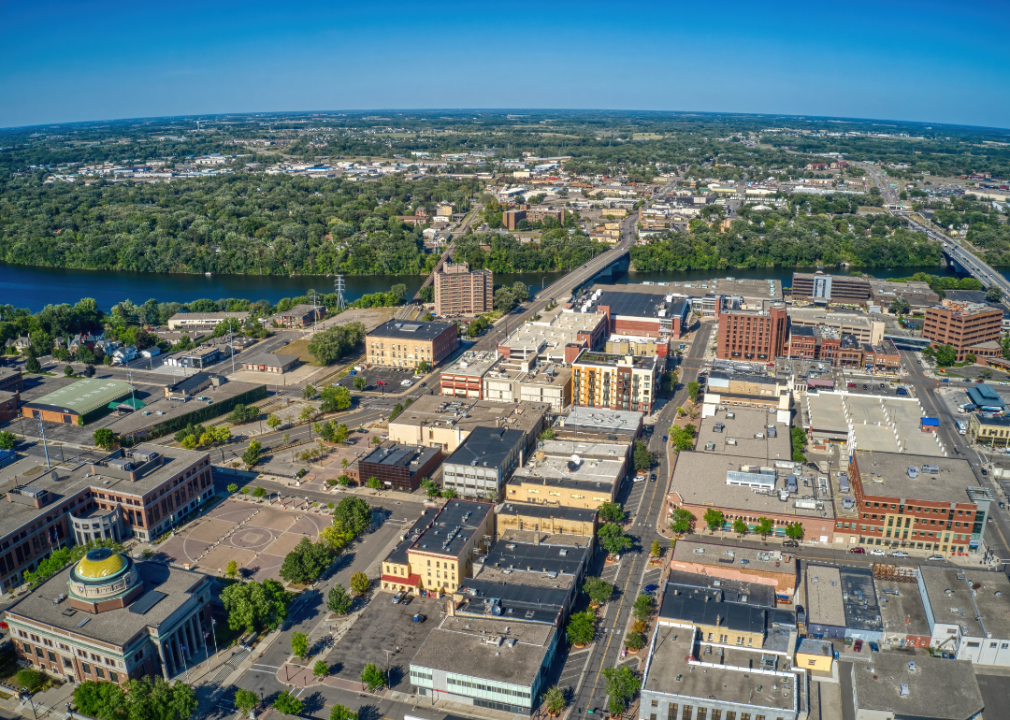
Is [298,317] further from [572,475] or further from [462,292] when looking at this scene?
[572,475]

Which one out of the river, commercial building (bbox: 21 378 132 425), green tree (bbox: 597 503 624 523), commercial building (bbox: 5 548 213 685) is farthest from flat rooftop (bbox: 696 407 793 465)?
the river

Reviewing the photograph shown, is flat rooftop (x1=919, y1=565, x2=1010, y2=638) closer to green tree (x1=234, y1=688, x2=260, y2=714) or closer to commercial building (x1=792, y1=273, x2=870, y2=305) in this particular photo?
green tree (x1=234, y1=688, x2=260, y2=714)

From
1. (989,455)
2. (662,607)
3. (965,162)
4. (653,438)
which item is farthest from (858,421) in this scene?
(965,162)

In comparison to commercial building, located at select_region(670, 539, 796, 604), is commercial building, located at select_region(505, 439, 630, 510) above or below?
above

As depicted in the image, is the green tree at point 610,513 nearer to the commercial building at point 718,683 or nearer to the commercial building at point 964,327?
the commercial building at point 718,683

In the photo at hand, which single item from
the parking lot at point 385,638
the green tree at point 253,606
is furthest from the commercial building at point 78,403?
the parking lot at point 385,638

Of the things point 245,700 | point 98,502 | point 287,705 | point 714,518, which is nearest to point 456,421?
point 714,518
